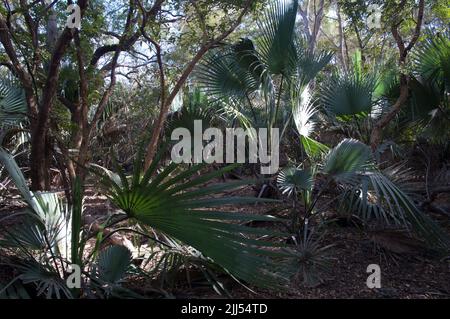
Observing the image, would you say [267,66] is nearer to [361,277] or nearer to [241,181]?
[361,277]

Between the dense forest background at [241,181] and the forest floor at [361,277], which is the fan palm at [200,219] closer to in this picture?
the dense forest background at [241,181]

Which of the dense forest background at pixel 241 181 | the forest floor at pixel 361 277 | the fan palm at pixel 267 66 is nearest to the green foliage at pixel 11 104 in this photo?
the dense forest background at pixel 241 181

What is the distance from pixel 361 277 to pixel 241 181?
5.45 ft

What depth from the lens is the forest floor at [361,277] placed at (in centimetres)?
294

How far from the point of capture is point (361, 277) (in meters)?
3.36

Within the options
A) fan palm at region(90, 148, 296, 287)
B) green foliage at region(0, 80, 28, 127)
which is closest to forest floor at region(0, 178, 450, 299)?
fan palm at region(90, 148, 296, 287)

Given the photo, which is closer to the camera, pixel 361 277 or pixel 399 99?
pixel 361 277

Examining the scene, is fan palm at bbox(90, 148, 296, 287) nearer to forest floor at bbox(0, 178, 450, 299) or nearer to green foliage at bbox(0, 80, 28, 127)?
forest floor at bbox(0, 178, 450, 299)

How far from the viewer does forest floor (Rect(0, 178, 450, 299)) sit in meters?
2.94

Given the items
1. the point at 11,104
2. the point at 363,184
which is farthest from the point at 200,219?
the point at 11,104

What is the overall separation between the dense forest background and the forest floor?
1 cm

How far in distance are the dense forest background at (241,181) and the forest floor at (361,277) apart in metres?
0.01
